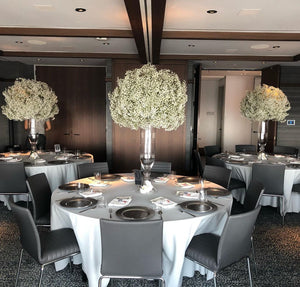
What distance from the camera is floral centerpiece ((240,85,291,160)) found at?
5184mm

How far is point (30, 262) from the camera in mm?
3227

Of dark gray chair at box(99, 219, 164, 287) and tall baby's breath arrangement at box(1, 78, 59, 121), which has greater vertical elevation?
tall baby's breath arrangement at box(1, 78, 59, 121)

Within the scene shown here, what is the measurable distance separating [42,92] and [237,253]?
405 centimetres

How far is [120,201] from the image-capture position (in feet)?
9.36

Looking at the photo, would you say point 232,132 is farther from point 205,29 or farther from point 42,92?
point 42,92

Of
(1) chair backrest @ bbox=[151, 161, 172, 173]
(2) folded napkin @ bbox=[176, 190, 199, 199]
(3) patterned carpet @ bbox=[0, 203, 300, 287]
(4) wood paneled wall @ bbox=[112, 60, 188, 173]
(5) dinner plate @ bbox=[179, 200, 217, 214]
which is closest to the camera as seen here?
(5) dinner plate @ bbox=[179, 200, 217, 214]

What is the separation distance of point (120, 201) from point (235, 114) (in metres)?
9.14

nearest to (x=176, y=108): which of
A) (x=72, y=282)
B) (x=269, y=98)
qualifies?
(x=72, y=282)

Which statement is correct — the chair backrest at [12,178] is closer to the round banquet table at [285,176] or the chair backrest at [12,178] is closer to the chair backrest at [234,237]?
the chair backrest at [234,237]

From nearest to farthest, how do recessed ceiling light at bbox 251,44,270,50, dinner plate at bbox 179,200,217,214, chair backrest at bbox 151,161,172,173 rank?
dinner plate at bbox 179,200,217,214 → chair backrest at bbox 151,161,172,173 → recessed ceiling light at bbox 251,44,270,50

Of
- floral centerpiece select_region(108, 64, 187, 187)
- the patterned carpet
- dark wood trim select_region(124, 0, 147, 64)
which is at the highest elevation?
dark wood trim select_region(124, 0, 147, 64)

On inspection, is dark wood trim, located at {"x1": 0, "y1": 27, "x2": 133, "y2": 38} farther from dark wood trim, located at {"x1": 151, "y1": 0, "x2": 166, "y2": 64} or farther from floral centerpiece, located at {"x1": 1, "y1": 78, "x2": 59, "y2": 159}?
floral centerpiece, located at {"x1": 1, "y1": 78, "x2": 59, "y2": 159}

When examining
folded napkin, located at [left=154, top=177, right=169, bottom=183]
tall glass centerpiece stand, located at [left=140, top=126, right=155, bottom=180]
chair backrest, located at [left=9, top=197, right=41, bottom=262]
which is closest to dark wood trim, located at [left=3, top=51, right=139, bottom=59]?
folded napkin, located at [left=154, top=177, right=169, bottom=183]

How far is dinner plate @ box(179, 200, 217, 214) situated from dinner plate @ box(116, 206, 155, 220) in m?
0.33
